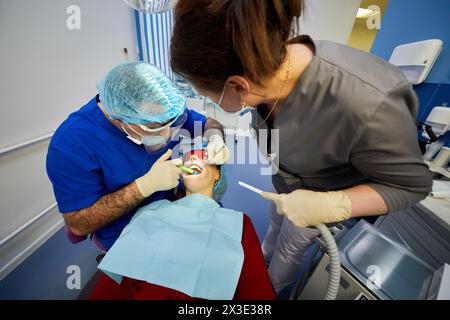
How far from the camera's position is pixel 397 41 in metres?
1.81


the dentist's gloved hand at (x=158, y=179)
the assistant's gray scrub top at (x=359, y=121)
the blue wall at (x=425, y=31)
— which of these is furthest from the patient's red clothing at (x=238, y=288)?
the blue wall at (x=425, y=31)

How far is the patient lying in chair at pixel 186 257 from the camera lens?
2.26ft

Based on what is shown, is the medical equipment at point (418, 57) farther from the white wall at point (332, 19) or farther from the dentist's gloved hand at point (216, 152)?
the dentist's gloved hand at point (216, 152)

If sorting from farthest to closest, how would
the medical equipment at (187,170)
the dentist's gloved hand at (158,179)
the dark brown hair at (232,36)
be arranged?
1. the medical equipment at (187,170)
2. the dentist's gloved hand at (158,179)
3. the dark brown hair at (232,36)

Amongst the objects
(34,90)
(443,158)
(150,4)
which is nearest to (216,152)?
(150,4)

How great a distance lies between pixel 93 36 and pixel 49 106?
0.74 meters

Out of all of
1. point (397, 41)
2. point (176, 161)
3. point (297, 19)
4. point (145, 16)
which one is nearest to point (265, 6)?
point (297, 19)

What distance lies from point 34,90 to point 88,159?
3.11 feet

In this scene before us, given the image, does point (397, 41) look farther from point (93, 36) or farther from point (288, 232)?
point (93, 36)

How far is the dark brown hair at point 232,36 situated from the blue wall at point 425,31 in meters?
1.79

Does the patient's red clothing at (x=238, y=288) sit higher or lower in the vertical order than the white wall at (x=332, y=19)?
lower

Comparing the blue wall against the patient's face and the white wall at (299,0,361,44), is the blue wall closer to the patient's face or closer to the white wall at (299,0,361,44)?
the white wall at (299,0,361,44)

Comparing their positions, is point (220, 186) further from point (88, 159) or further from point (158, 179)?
point (88, 159)

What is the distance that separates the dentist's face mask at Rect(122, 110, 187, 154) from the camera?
2.58 feet
